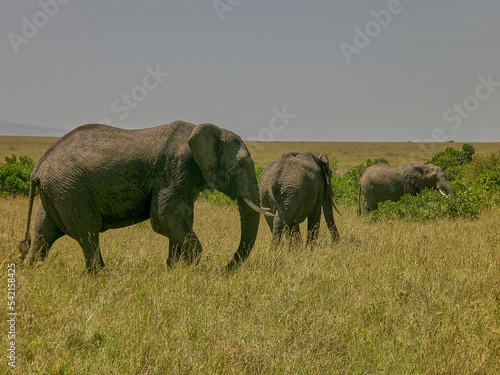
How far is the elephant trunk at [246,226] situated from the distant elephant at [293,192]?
1969mm

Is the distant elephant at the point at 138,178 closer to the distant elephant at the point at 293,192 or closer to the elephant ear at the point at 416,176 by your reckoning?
the distant elephant at the point at 293,192

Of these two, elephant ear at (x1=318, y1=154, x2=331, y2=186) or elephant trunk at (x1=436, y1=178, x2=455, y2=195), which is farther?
elephant trunk at (x1=436, y1=178, x2=455, y2=195)

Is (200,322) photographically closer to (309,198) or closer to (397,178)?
(309,198)

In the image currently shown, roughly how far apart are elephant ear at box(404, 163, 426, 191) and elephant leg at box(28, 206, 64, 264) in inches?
455

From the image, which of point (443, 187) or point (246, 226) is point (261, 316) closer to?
point (246, 226)

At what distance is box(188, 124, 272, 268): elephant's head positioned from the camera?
5.75m

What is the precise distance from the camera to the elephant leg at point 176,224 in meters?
5.73

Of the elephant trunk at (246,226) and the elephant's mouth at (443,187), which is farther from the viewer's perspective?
the elephant's mouth at (443,187)

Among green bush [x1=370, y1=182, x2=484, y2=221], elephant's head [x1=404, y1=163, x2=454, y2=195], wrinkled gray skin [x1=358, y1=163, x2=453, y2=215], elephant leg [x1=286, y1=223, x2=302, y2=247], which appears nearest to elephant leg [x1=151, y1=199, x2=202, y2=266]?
elephant leg [x1=286, y1=223, x2=302, y2=247]

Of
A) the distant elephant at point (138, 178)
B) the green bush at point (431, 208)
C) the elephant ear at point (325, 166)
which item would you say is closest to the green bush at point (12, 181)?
the elephant ear at point (325, 166)

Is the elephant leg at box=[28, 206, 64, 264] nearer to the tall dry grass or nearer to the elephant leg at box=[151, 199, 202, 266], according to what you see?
the tall dry grass

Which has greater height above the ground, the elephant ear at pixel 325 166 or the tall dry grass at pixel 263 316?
the elephant ear at pixel 325 166

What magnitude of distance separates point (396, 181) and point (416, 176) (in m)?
0.64

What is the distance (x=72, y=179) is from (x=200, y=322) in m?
2.48
